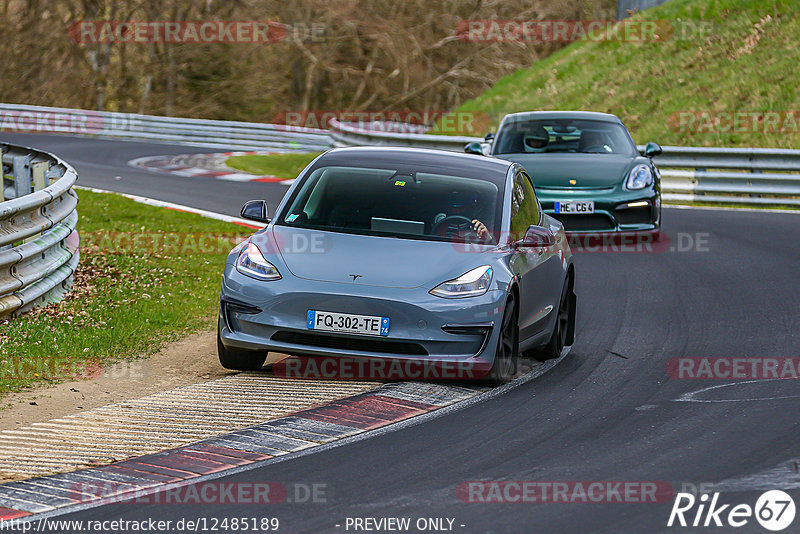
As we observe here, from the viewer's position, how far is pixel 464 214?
8.69m

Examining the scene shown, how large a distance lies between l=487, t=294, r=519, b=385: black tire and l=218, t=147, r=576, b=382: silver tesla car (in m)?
0.01

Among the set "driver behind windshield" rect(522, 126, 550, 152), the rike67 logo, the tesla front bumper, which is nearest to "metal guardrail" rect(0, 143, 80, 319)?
the tesla front bumper

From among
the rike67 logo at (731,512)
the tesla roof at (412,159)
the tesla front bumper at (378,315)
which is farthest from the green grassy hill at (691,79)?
the rike67 logo at (731,512)

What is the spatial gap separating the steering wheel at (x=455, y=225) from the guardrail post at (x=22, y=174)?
8509 millimetres

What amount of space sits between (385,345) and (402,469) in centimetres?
183

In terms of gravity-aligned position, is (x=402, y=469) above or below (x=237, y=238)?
above

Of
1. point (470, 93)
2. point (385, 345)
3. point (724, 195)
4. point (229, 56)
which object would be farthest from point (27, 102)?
point (385, 345)

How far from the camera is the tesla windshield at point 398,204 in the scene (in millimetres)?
8529

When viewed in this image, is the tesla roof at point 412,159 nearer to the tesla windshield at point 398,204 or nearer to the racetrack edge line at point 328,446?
the tesla windshield at point 398,204

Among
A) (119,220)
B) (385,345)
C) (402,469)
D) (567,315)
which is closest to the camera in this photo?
(402,469)

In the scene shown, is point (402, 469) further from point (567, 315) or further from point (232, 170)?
point (232, 170)

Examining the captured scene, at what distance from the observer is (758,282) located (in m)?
13.0

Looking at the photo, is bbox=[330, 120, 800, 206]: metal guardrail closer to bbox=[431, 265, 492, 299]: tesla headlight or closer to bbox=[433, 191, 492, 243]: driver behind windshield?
bbox=[433, 191, 492, 243]: driver behind windshield

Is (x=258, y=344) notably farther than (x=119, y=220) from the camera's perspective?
No
